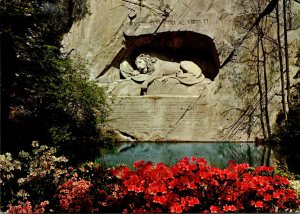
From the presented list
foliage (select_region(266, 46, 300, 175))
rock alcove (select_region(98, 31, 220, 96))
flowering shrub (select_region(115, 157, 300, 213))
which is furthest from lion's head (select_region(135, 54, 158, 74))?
flowering shrub (select_region(115, 157, 300, 213))

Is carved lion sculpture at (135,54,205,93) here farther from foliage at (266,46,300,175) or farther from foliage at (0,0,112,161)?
foliage at (266,46,300,175)

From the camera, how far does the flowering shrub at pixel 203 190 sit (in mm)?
3773

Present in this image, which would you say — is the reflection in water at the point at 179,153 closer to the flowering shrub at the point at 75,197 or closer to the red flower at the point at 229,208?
the flowering shrub at the point at 75,197

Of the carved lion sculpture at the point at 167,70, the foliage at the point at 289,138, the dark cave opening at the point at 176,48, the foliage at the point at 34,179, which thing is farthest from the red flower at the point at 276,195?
the dark cave opening at the point at 176,48

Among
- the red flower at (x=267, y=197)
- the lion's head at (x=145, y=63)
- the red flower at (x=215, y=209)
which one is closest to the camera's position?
the red flower at (x=215, y=209)

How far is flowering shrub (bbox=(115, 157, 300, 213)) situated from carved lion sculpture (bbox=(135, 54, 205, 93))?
863 centimetres

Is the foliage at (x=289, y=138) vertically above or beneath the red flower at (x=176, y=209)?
above

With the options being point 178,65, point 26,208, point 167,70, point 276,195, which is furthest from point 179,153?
point 276,195

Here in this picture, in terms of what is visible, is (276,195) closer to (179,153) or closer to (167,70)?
(179,153)

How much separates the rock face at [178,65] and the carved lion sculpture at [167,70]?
32mm

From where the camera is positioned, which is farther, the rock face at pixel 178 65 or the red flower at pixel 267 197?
the rock face at pixel 178 65

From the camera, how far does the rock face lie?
39.4 feet

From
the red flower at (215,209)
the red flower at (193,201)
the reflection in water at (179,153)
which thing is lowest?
the red flower at (215,209)

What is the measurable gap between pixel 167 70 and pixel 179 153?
3.72 metres
